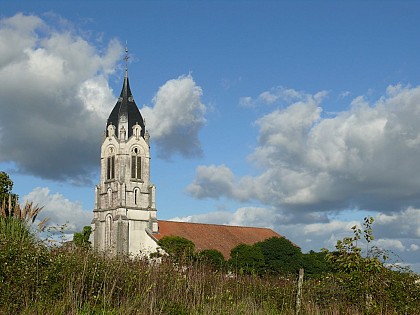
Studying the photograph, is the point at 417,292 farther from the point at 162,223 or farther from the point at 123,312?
the point at 162,223

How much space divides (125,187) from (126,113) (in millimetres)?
8825

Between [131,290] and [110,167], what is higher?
[110,167]

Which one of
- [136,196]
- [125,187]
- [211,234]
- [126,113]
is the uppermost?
[126,113]

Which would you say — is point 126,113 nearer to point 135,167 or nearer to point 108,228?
point 135,167

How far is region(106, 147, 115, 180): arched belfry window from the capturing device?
69.1 m

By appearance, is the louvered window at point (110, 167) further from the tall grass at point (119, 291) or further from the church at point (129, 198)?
the tall grass at point (119, 291)

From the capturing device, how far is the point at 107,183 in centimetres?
6900

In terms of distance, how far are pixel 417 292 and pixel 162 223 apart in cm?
5706

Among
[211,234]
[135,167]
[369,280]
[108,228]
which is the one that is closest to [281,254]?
[211,234]

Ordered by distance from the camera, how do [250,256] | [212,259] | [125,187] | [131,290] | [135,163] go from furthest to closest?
[135,163]
[125,187]
[250,256]
[212,259]
[131,290]

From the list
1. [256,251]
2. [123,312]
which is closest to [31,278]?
[123,312]

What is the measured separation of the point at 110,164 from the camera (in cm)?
6956

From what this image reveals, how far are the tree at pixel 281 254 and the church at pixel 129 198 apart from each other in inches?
328

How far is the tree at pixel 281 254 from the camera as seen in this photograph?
193 feet
